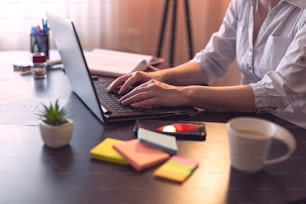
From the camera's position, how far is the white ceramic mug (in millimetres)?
793

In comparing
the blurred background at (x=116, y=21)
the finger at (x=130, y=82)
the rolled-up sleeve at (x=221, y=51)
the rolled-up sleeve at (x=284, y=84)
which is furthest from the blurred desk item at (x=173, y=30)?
the rolled-up sleeve at (x=284, y=84)

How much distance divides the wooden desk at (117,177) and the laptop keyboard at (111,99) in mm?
117

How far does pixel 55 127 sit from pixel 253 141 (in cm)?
40

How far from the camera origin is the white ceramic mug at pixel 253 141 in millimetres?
793

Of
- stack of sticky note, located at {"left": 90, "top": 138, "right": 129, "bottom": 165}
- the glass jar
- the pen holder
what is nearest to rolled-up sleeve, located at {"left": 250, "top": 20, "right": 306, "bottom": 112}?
stack of sticky note, located at {"left": 90, "top": 138, "right": 129, "bottom": 165}

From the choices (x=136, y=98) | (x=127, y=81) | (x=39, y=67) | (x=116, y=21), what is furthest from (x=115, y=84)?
(x=116, y=21)

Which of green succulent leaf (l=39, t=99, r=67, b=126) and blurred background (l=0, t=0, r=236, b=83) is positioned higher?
green succulent leaf (l=39, t=99, r=67, b=126)

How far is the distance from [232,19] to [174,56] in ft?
3.23

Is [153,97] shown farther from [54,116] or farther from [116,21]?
[116,21]

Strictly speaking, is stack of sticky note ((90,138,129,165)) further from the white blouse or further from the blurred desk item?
the blurred desk item

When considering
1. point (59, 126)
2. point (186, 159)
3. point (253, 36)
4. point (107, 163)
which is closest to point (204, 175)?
point (186, 159)

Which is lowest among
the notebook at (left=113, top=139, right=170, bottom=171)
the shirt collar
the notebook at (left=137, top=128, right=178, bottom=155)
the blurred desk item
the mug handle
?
the blurred desk item

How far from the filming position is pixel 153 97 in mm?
1160

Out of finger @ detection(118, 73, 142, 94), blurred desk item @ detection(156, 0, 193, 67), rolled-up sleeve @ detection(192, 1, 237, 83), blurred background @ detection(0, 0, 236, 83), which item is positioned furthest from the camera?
blurred desk item @ detection(156, 0, 193, 67)
